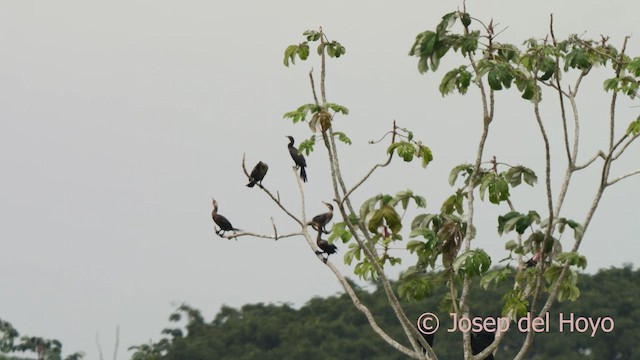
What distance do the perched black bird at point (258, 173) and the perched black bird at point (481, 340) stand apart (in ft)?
6.52

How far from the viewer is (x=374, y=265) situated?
867 cm

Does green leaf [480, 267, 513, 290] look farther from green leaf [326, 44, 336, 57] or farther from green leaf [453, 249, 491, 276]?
green leaf [326, 44, 336, 57]

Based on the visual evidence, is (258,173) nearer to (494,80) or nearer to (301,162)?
(301,162)

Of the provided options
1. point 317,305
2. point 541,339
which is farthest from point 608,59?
point 317,305

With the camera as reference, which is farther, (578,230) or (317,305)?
(317,305)

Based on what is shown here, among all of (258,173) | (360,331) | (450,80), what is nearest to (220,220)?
(258,173)

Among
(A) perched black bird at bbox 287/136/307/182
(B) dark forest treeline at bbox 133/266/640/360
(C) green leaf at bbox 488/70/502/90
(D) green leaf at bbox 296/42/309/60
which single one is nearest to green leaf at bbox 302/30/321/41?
(D) green leaf at bbox 296/42/309/60

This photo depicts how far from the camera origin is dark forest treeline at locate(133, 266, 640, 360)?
27.9 m

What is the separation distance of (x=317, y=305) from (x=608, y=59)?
841 inches

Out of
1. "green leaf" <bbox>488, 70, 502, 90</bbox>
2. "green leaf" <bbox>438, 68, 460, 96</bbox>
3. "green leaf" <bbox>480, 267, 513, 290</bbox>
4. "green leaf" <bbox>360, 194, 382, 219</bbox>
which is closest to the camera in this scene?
"green leaf" <bbox>488, 70, 502, 90</bbox>

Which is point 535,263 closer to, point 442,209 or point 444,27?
point 442,209

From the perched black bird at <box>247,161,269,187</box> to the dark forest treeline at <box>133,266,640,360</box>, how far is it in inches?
743

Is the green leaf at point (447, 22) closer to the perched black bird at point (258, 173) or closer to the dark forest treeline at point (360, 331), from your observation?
the perched black bird at point (258, 173)

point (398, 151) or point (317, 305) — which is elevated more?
point (317, 305)
